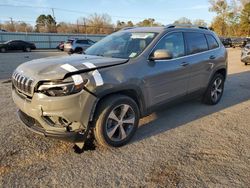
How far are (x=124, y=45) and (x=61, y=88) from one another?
5.63ft

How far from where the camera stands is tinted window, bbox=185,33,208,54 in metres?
5.10

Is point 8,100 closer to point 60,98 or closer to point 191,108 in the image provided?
point 60,98

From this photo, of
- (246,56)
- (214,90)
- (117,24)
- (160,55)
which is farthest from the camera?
(117,24)

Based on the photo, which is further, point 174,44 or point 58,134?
point 174,44

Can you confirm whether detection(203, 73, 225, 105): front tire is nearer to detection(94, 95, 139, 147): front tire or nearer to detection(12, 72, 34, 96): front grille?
detection(94, 95, 139, 147): front tire

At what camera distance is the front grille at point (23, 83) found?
3.39 m

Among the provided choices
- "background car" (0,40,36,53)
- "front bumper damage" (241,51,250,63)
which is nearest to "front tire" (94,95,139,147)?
"front bumper damage" (241,51,250,63)

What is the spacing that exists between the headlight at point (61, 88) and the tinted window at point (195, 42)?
2664 millimetres

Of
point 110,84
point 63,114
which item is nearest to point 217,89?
point 110,84

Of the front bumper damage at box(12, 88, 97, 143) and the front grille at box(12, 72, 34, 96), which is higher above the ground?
the front grille at box(12, 72, 34, 96)

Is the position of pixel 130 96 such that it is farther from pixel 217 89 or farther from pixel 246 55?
pixel 246 55

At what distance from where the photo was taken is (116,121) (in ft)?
12.6

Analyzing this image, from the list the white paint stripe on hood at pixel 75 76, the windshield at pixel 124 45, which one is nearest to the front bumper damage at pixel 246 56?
the windshield at pixel 124 45

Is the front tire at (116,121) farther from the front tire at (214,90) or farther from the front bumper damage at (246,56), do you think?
the front bumper damage at (246,56)
